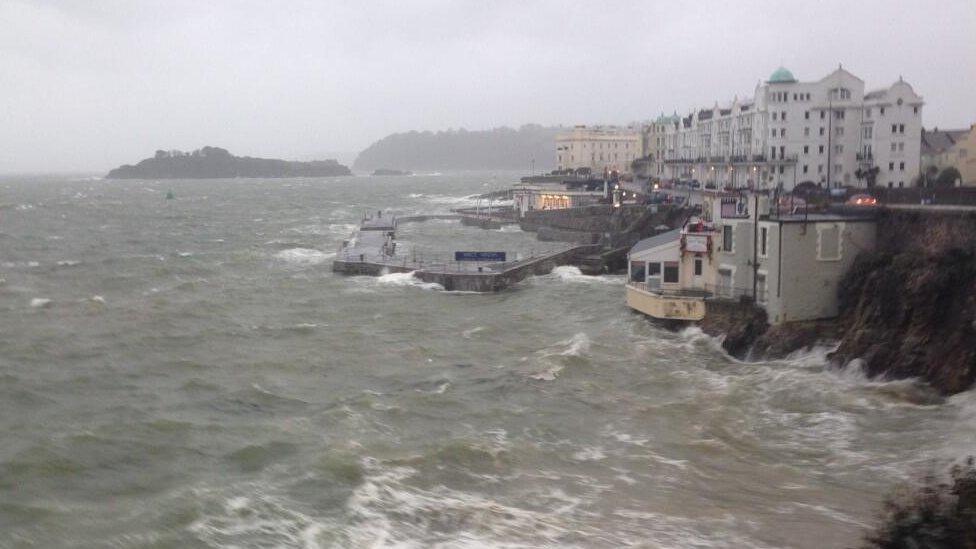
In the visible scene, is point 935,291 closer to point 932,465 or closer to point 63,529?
point 932,465

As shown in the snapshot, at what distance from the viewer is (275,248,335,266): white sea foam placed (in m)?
55.1

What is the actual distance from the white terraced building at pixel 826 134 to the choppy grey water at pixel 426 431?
2849 centimetres

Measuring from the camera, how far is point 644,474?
719 inches

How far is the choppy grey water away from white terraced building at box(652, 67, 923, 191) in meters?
28.5

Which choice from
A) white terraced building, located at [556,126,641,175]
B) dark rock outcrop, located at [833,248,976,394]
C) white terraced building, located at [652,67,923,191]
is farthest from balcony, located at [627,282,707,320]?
white terraced building, located at [556,126,641,175]

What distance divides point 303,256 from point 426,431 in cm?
3896

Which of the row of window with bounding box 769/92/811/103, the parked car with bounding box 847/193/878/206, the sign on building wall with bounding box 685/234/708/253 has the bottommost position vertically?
the sign on building wall with bounding box 685/234/708/253

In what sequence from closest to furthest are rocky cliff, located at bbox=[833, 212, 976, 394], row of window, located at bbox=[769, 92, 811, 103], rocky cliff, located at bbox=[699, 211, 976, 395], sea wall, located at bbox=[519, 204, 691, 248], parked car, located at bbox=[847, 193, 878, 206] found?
rocky cliff, located at bbox=[833, 212, 976, 394] → rocky cliff, located at bbox=[699, 211, 976, 395] → parked car, located at bbox=[847, 193, 878, 206] → sea wall, located at bbox=[519, 204, 691, 248] → row of window, located at bbox=[769, 92, 811, 103]

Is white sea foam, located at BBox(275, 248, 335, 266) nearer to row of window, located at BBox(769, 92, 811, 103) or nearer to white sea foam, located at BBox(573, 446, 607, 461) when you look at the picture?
row of window, located at BBox(769, 92, 811, 103)

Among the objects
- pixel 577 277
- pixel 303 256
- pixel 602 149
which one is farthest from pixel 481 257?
pixel 602 149

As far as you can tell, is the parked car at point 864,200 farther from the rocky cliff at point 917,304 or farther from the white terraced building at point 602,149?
the white terraced building at point 602,149

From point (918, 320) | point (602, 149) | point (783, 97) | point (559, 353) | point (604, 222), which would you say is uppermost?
point (602, 149)

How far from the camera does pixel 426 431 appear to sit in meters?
21.1

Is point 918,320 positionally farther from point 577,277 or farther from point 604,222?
point 604,222
